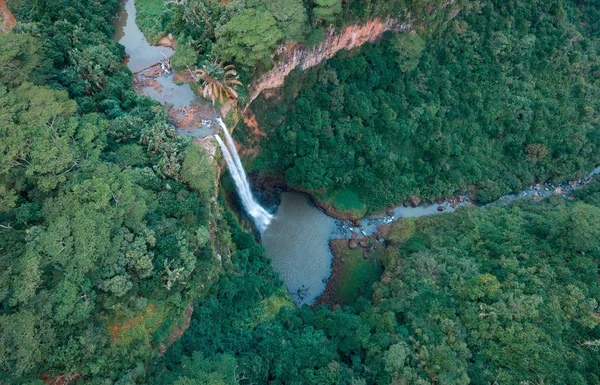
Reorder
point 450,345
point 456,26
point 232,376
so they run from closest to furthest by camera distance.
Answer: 1. point 232,376
2. point 450,345
3. point 456,26

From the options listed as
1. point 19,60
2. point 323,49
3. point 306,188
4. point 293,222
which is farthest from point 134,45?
point 293,222

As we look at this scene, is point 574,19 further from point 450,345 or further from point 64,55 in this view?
point 64,55

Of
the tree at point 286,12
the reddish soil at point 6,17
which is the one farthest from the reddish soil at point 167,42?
the reddish soil at point 6,17

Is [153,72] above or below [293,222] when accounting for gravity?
above

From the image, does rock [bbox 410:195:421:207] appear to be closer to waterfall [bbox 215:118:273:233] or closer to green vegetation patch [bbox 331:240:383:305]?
green vegetation patch [bbox 331:240:383:305]

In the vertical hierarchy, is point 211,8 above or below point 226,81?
above

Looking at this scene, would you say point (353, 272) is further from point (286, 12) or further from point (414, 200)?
point (286, 12)

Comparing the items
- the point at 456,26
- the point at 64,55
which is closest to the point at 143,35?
the point at 64,55
